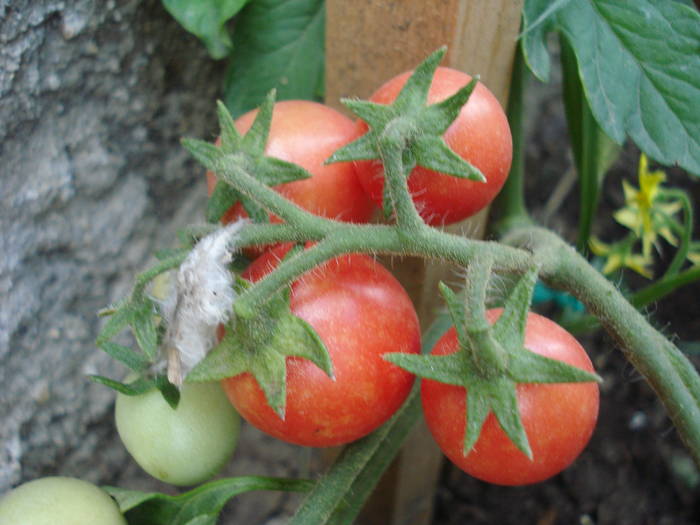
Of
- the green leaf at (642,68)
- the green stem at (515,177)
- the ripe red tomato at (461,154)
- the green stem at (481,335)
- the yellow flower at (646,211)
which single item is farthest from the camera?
the yellow flower at (646,211)

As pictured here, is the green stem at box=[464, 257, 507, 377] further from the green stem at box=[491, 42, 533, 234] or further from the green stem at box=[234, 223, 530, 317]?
the green stem at box=[491, 42, 533, 234]

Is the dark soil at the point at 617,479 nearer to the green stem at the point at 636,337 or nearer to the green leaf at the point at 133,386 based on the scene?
the green stem at the point at 636,337

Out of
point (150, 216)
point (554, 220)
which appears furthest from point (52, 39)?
point (554, 220)

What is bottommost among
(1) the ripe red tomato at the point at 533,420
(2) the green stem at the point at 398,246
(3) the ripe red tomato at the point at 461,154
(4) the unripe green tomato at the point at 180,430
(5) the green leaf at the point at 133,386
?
(4) the unripe green tomato at the point at 180,430

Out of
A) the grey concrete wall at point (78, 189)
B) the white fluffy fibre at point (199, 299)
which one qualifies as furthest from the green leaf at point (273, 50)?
the white fluffy fibre at point (199, 299)

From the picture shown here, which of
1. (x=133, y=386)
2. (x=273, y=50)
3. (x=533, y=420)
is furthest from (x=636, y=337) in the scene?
(x=273, y=50)

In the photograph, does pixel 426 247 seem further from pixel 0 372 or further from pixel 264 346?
pixel 0 372
